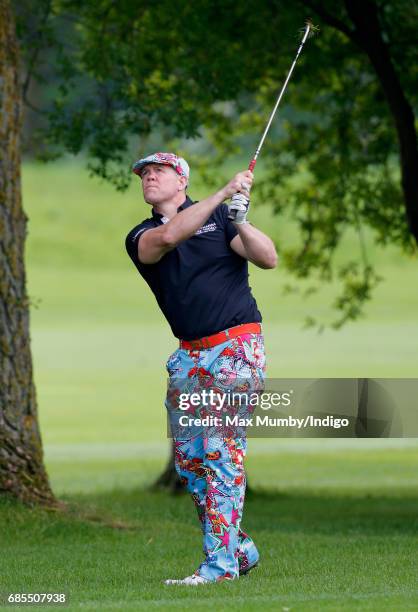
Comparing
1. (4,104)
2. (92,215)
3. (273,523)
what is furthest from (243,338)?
(92,215)

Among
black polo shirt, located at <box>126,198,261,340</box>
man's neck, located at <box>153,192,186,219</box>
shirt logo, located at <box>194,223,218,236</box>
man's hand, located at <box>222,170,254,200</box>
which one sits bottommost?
black polo shirt, located at <box>126,198,261,340</box>

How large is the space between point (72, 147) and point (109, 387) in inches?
1044

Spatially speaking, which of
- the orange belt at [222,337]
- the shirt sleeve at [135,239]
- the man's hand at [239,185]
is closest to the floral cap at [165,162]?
the shirt sleeve at [135,239]

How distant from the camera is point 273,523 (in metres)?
13.2

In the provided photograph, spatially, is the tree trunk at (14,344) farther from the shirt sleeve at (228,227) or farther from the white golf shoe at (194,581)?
the shirt sleeve at (228,227)

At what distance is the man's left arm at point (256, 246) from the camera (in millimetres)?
7305

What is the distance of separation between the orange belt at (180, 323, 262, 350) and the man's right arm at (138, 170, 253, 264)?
49cm

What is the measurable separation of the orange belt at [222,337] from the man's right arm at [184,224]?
1.60ft

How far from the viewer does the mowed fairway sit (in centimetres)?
775

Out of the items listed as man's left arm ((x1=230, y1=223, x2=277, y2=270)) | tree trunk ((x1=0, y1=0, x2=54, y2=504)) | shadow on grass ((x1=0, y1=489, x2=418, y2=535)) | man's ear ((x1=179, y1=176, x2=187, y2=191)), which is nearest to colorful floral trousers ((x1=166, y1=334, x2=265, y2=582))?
man's left arm ((x1=230, y1=223, x2=277, y2=270))

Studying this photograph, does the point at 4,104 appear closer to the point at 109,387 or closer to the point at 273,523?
the point at 273,523

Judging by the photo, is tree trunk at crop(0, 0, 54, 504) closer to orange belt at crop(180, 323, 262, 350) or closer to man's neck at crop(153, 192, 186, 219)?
man's neck at crop(153, 192, 186, 219)

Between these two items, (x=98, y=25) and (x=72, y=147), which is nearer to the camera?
(x=72, y=147)

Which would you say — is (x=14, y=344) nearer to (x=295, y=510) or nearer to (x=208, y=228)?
(x=208, y=228)
